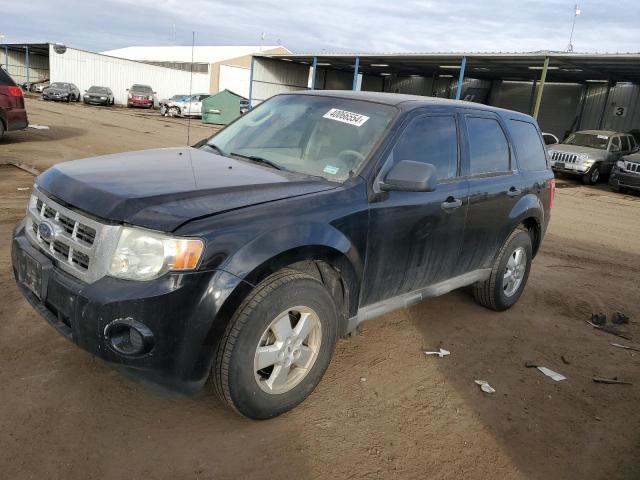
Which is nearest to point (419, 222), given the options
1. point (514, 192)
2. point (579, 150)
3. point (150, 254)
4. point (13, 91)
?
point (514, 192)

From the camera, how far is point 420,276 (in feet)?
12.1

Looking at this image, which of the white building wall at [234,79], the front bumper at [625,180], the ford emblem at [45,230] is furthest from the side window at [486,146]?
the white building wall at [234,79]

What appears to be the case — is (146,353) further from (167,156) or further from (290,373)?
(167,156)

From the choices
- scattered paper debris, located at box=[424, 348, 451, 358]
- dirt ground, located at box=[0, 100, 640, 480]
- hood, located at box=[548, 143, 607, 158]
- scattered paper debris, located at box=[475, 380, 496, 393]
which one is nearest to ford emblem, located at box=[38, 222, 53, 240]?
dirt ground, located at box=[0, 100, 640, 480]

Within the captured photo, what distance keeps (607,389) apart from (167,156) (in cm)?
352

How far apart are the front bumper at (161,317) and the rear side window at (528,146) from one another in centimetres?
331

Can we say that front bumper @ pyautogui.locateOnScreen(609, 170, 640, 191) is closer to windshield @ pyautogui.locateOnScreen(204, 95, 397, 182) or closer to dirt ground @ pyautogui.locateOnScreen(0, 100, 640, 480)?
dirt ground @ pyautogui.locateOnScreen(0, 100, 640, 480)

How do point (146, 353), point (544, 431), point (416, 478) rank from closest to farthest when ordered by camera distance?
point (146, 353) → point (416, 478) → point (544, 431)

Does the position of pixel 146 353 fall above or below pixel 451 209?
below

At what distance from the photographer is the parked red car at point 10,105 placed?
1126cm

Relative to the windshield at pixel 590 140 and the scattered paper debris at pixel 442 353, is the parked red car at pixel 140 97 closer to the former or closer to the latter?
the windshield at pixel 590 140

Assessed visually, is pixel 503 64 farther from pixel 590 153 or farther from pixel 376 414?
pixel 376 414

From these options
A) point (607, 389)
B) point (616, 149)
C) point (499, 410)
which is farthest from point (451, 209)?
point (616, 149)

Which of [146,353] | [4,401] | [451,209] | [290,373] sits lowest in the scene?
[4,401]
